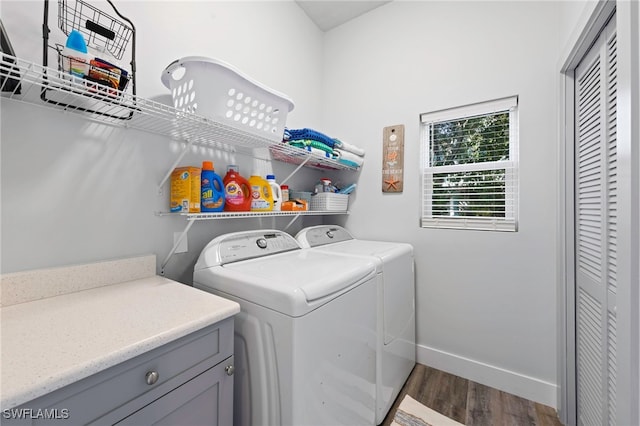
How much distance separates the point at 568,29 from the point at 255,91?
1788 millimetres

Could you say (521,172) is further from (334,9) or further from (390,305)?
(334,9)

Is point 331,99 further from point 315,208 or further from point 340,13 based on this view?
point 315,208

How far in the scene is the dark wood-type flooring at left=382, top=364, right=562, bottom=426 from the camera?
167cm

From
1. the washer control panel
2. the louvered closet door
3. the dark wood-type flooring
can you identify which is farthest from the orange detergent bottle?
the louvered closet door

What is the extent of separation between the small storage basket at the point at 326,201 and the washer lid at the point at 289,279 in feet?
2.50

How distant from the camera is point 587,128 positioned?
1466 mm

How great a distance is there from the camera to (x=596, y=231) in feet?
4.40

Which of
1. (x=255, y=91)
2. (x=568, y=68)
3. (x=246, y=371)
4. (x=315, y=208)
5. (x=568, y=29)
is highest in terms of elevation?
(x=568, y=29)

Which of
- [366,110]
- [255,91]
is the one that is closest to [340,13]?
[366,110]

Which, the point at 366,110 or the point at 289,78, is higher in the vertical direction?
the point at 289,78

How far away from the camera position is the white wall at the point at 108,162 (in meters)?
1.03

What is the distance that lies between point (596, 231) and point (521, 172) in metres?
0.64

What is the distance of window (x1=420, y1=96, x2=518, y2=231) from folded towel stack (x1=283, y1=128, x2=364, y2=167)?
1.85 feet

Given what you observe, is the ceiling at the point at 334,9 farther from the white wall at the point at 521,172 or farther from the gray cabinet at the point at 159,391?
the gray cabinet at the point at 159,391
